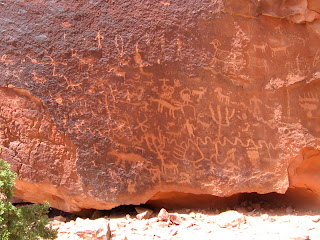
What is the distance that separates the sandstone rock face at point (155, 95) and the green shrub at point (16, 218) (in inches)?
28.2

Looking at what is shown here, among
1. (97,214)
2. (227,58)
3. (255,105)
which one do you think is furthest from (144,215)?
(227,58)

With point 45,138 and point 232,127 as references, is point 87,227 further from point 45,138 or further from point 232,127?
point 232,127

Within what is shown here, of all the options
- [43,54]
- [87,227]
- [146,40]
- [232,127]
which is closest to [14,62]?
[43,54]

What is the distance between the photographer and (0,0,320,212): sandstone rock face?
2898 millimetres

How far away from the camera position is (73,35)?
2893mm

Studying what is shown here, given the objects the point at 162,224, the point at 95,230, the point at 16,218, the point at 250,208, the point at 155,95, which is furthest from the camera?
the point at 250,208

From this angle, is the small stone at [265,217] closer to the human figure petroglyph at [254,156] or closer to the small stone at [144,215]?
the human figure petroglyph at [254,156]

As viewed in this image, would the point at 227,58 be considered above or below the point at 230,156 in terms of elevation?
above

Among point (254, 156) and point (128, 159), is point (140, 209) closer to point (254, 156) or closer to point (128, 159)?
point (128, 159)

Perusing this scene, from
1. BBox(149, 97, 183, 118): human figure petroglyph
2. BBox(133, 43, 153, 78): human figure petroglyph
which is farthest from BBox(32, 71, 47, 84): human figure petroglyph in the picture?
BBox(149, 97, 183, 118): human figure petroglyph

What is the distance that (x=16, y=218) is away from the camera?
212cm

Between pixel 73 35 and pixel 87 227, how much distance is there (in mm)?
1314

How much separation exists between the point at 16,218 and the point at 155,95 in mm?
1284

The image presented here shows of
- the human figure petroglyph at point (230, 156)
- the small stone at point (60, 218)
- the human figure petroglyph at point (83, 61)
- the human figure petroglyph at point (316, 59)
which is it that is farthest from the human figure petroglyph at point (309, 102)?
the small stone at point (60, 218)
